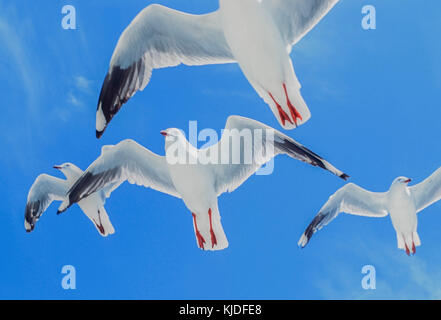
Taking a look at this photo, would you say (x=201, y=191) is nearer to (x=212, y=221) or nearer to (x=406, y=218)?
(x=212, y=221)

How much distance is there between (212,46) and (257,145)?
0.73 metres

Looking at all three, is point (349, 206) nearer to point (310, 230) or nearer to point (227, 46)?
point (310, 230)

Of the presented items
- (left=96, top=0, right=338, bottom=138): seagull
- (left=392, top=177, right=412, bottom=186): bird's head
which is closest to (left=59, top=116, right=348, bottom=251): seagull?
(left=96, top=0, right=338, bottom=138): seagull

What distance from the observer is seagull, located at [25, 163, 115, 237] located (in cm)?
554

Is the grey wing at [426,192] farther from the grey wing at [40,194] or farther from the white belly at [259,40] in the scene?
the grey wing at [40,194]

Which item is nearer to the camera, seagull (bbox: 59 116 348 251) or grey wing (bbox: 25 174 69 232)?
seagull (bbox: 59 116 348 251)

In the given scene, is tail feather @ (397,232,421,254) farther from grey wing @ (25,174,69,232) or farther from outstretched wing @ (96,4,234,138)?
grey wing @ (25,174,69,232)

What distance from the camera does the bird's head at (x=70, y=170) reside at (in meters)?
5.57

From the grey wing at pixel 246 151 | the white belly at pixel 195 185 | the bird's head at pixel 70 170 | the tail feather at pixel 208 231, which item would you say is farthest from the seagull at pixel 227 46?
the bird's head at pixel 70 170

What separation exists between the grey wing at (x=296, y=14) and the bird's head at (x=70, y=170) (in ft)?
7.30

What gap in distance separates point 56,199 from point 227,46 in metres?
2.20

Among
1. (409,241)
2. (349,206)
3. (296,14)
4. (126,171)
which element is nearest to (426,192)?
(409,241)

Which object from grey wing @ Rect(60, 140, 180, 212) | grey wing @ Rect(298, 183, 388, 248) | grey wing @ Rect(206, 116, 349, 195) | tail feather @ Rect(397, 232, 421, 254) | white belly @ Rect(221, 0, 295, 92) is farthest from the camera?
grey wing @ Rect(298, 183, 388, 248)

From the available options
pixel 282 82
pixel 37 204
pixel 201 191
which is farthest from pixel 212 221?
pixel 37 204
